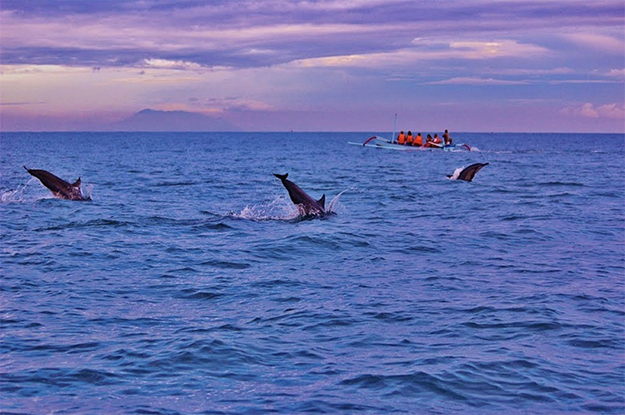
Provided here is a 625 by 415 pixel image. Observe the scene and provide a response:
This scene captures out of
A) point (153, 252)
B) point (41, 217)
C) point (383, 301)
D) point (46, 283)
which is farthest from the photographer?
point (41, 217)

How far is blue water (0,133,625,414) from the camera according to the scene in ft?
28.0

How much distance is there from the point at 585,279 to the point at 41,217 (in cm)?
1744

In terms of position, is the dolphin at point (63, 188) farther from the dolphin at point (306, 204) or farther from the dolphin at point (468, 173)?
the dolphin at point (468, 173)

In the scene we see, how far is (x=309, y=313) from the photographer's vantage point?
39.6 feet

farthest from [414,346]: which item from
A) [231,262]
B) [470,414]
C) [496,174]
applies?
[496,174]

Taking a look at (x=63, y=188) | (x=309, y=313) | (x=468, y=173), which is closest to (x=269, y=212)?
(x=63, y=188)

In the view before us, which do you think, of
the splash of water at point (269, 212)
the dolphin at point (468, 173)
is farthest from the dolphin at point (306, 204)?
the dolphin at point (468, 173)

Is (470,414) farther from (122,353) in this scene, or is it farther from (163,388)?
(122,353)

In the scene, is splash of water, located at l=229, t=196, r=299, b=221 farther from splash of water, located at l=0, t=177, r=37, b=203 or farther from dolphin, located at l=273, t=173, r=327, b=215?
splash of water, located at l=0, t=177, r=37, b=203

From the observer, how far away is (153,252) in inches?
710

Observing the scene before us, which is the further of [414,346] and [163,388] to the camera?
[414,346]

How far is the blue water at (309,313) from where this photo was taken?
336 inches

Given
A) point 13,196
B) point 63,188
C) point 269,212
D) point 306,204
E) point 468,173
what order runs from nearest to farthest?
point 306,204 < point 269,212 < point 63,188 < point 13,196 < point 468,173

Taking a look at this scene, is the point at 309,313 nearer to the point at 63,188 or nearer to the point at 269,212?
the point at 269,212
